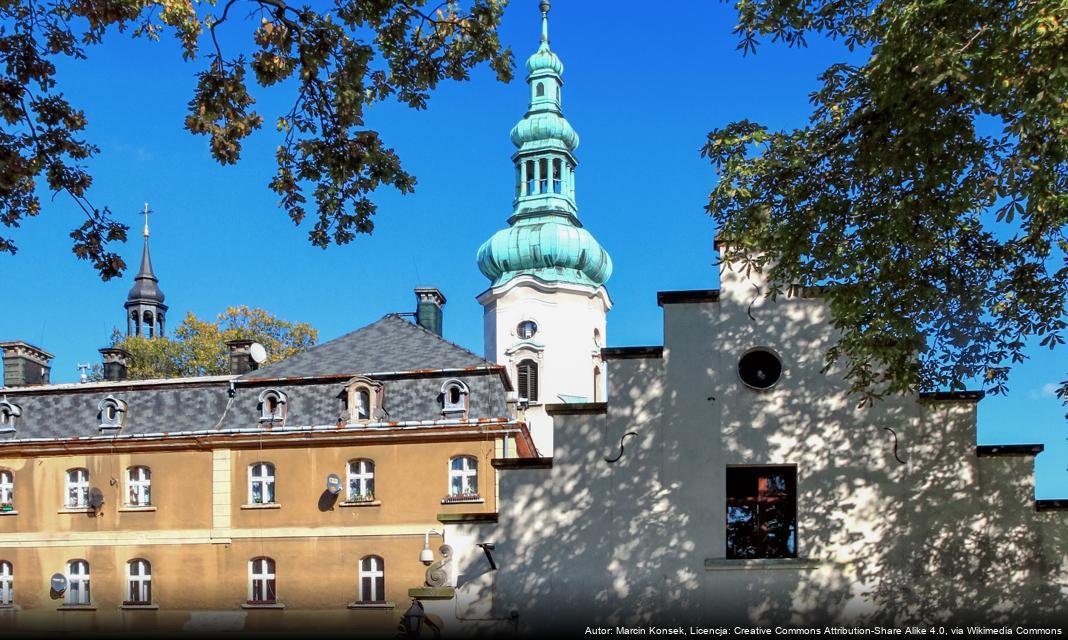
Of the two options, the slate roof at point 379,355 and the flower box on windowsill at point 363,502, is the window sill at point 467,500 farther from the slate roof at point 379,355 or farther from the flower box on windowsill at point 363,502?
the slate roof at point 379,355

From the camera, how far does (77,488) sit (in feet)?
114

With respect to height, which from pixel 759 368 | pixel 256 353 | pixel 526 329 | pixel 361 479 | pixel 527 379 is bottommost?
pixel 361 479

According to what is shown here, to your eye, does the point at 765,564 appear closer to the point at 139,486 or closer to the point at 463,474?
the point at 463,474

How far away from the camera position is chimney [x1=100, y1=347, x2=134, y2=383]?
41975 mm

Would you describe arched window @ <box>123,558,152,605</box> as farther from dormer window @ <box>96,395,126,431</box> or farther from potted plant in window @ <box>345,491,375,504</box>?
potted plant in window @ <box>345,491,375,504</box>

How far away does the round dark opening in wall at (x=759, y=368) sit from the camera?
15.1m

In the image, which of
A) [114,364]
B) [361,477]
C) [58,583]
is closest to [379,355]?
[361,477]

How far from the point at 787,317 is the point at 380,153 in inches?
229

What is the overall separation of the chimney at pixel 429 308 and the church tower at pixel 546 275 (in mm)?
10548

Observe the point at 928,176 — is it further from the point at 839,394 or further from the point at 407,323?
the point at 407,323

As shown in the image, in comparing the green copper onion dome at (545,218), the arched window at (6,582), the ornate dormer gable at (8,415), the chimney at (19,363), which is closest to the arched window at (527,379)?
the green copper onion dome at (545,218)

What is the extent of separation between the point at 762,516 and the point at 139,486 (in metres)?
23.6

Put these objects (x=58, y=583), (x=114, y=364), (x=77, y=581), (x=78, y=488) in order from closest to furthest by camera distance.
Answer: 1. (x=58, y=583)
2. (x=77, y=581)
3. (x=78, y=488)
4. (x=114, y=364)

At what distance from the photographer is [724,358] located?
1518 centimetres
